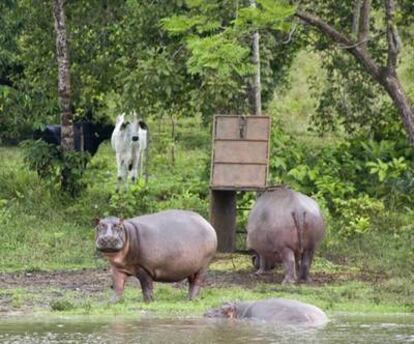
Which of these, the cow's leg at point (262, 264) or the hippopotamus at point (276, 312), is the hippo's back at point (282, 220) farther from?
the hippopotamus at point (276, 312)

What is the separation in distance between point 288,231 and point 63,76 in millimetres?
5729

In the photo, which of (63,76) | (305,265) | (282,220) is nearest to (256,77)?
(63,76)

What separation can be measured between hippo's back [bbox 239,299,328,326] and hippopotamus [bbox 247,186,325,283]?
294cm

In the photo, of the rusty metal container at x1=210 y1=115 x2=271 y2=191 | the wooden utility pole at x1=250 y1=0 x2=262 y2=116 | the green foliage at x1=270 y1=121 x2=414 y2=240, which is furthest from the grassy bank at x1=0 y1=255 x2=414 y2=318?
the wooden utility pole at x1=250 y1=0 x2=262 y2=116

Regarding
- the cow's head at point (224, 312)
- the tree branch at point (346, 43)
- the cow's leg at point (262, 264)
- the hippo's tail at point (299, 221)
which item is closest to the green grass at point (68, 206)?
the cow's leg at point (262, 264)

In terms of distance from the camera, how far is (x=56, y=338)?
1072cm

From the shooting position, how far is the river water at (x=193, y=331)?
10.7 m

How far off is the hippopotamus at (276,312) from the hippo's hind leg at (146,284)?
1204 mm

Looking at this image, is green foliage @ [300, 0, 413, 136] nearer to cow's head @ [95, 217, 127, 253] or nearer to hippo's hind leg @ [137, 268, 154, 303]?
hippo's hind leg @ [137, 268, 154, 303]

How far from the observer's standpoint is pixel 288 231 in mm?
14945

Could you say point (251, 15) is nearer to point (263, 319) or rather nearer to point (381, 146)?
point (263, 319)

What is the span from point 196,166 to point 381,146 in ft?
12.9

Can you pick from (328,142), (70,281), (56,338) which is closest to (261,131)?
(70,281)

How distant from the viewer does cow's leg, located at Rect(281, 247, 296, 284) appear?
14.9 m
